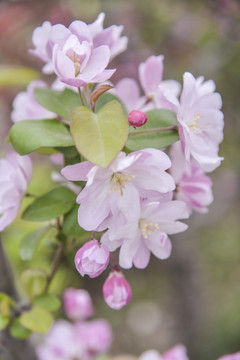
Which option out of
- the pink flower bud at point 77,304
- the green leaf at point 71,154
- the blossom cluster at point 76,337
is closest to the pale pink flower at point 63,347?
the blossom cluster at point 76,337

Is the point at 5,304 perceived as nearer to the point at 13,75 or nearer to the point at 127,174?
the point at 127,174

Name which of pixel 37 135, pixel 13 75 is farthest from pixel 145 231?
pixel 13 75

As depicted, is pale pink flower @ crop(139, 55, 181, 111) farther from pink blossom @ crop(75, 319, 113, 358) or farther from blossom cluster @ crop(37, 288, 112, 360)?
pink blossom @ crop(75, 319, 113, 358)

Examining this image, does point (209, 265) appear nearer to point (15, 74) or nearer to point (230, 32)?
point (230, 32)

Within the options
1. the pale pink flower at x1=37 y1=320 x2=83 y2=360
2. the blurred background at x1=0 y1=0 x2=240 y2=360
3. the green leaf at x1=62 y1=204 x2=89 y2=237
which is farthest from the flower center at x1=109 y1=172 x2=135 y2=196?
the blurred background at x1=0 y1=0 x2=240 y2=360

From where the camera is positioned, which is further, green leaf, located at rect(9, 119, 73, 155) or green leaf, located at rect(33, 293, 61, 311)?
green leaf, located at rect(33, 293, 61, 311)

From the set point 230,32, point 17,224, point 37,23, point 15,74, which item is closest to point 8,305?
point 15,74
